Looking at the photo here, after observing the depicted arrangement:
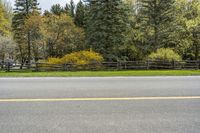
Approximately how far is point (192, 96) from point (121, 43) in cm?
2703

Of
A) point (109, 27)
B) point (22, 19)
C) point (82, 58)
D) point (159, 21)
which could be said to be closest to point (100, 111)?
point (82, 58)

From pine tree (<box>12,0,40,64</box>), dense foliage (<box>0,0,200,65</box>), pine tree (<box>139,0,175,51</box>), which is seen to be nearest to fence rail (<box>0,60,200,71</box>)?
dense foliage (<box>0,0,200,65</box>)

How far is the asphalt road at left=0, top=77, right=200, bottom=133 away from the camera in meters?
5.48

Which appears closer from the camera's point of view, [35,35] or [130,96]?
[130,96]

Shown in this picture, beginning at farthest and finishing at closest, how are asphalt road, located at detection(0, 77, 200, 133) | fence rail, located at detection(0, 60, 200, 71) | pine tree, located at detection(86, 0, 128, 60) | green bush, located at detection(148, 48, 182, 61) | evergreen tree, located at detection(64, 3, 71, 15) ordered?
evergreen tree, located at detection(64, 3, 71, 15), pine tree, located at detection(86, 0, 128, 60), green bush, located at detection(148, 48, 182, 61), fence rail, located at detection(0, 60, 200, 71), asphalt road, located at detection(0, 77, 200, 133)

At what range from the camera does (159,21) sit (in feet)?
115

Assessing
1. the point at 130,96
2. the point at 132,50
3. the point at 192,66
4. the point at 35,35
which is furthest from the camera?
the point at 35,35

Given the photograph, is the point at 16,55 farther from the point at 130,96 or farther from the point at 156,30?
the point at 130,96

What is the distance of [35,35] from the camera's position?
42.2 m

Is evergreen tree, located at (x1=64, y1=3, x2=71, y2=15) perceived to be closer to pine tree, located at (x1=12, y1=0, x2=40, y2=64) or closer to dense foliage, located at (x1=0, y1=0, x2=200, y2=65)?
pine tree, located at (x1=12, y1=0, x2=40, y2=64)

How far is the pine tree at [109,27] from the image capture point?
113ft

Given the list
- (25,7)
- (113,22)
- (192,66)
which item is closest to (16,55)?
(25,7)

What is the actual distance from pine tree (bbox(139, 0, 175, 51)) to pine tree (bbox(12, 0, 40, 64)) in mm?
17332

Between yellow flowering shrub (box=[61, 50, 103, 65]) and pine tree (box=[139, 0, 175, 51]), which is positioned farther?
pine tree (box=[139, 0, 175, 51])
